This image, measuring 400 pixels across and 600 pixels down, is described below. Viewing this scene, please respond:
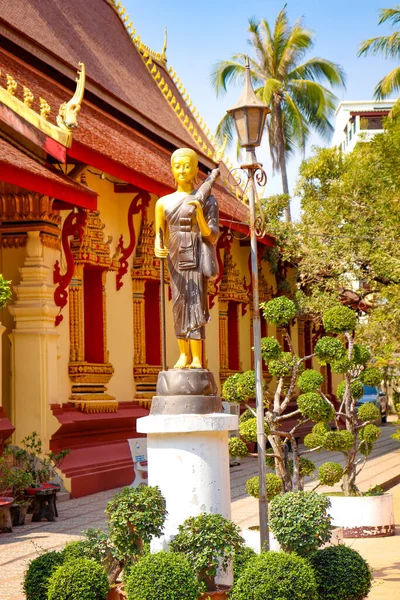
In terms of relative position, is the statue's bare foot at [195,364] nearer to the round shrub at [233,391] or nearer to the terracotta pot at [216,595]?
the round shrub at [233,391]

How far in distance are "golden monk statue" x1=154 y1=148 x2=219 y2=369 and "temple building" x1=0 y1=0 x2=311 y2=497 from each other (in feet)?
7.27

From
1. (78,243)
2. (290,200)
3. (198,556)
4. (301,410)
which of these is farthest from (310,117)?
(198,556)

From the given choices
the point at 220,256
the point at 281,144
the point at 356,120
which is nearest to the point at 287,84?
Result: the point at 281,144

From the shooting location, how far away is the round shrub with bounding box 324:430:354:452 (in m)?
9.52

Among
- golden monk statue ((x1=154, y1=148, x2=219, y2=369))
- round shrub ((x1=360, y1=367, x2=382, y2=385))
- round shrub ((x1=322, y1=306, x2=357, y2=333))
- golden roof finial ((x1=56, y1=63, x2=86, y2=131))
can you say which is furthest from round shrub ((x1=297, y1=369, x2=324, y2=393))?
golden roof finial ((x1=56, y1=63, x2=86, y2=131))

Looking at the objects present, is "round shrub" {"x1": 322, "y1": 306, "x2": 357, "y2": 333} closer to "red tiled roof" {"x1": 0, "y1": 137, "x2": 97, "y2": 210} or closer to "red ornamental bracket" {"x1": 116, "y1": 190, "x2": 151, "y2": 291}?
"red tiled roof" {"x1": 0, "y1": 137, "x2": 97, "y2": 210}

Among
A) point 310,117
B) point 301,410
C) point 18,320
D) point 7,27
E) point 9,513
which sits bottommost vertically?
point 9,513

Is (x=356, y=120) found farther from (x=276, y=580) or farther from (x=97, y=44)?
(x=276, y=580)

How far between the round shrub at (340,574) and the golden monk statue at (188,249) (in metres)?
1.43

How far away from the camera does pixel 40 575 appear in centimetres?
620

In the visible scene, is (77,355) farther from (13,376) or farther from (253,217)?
(253,217)

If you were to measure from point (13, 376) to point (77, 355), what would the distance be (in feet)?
4.63

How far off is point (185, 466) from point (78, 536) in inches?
150

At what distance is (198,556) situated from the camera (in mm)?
5980
